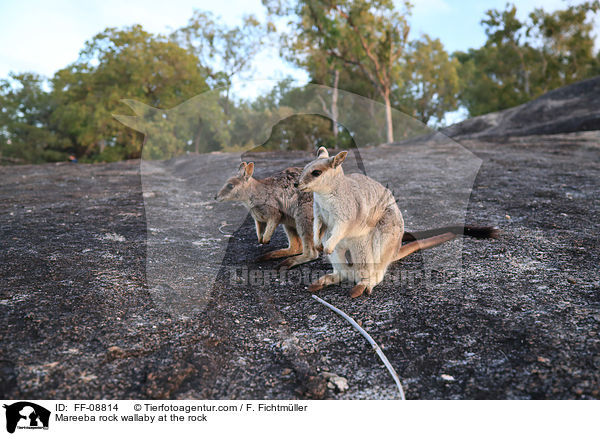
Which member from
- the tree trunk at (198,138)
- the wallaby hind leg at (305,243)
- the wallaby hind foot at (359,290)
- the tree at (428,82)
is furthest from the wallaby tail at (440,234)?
the tree at (428,82)

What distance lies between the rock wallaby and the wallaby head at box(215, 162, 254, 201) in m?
1.01

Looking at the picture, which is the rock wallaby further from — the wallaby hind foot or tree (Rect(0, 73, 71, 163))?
tree (Rect(0, 73, 71, 163))

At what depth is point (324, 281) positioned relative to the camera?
3631mm

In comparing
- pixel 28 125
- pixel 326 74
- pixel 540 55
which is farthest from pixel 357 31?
pixel 28 125

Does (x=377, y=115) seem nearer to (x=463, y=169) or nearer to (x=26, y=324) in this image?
(x=463, y=169)

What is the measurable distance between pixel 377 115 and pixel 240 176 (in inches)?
785

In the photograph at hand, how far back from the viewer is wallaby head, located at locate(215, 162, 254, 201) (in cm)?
418

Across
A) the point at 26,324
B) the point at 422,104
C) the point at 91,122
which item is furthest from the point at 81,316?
the point at 422,104

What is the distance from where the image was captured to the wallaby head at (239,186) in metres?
4.18

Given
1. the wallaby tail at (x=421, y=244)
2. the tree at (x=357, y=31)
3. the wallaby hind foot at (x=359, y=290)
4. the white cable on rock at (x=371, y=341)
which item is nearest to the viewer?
the white cable on rock at (x=371, y=341)
